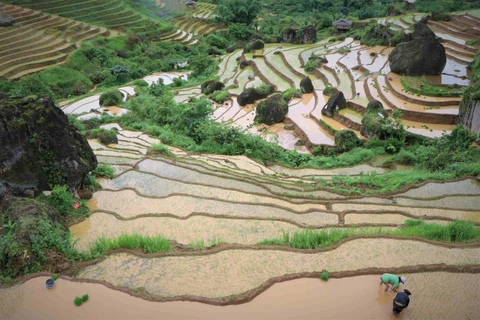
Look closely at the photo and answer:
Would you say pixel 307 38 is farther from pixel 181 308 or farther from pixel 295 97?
pixel 181 308

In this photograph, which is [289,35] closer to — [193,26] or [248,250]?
[193,26]

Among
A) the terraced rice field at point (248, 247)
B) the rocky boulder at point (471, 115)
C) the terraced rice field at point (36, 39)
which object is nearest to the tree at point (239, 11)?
the terraced rice field at point (36, 39)

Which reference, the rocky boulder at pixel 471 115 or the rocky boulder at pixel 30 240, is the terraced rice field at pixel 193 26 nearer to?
the rocky boulder at pixel 471 115

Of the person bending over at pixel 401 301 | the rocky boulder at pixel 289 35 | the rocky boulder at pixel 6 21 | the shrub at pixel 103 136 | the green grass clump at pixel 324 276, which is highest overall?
the rocky boulder at pixel 6 21

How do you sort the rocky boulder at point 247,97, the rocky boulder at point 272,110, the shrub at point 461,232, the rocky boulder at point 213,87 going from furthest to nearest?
1. the rocky boulder at point 213,87
2. the rocky boulder at point 247,97
3. the rocky boulder at point 272,110
4. the shrub at point 461,232

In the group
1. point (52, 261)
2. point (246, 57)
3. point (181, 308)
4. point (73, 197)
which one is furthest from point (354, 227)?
point (246, 57)

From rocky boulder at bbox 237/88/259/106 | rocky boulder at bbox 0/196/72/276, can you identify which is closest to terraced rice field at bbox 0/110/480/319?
rocky boulder at bbox 0/196/72/276
